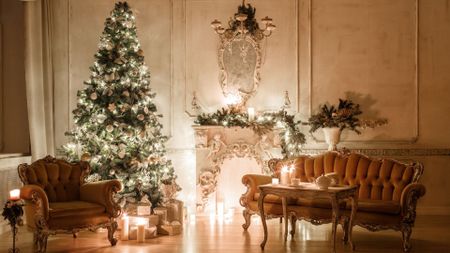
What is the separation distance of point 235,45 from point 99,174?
3.10 m

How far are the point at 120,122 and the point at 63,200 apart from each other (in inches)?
54.4

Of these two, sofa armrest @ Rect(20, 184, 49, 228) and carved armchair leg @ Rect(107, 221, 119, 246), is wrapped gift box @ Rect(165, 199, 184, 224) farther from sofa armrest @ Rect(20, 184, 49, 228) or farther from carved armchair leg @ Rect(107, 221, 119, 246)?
sofa armrest @ Rect(20, 184, 49, 228)

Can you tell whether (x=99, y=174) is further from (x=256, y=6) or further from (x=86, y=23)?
(x=256, y=6)

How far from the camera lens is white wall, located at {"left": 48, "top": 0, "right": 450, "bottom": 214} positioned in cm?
882

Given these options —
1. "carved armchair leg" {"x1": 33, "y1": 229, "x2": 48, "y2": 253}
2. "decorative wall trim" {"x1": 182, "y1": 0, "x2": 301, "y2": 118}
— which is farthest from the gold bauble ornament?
"decorative wall trim" {"x1": 182, "y1": 0, "x2": 301, "y2": 118}

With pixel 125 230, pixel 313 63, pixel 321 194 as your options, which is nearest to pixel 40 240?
pixel 125 230

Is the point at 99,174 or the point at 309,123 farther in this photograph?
the point at 309,123

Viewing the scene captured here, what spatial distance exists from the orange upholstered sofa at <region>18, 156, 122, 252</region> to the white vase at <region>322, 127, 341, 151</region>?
3.40m

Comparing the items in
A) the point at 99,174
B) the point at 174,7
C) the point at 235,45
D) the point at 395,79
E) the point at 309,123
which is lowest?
the point at 99,174

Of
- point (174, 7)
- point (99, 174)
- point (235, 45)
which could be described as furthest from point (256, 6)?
point (99, 174)

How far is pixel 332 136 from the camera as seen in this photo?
8.31 m

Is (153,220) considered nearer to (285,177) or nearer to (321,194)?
(285,177)

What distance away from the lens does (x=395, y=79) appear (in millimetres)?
8859

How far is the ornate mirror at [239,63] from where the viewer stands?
890 centimetres
